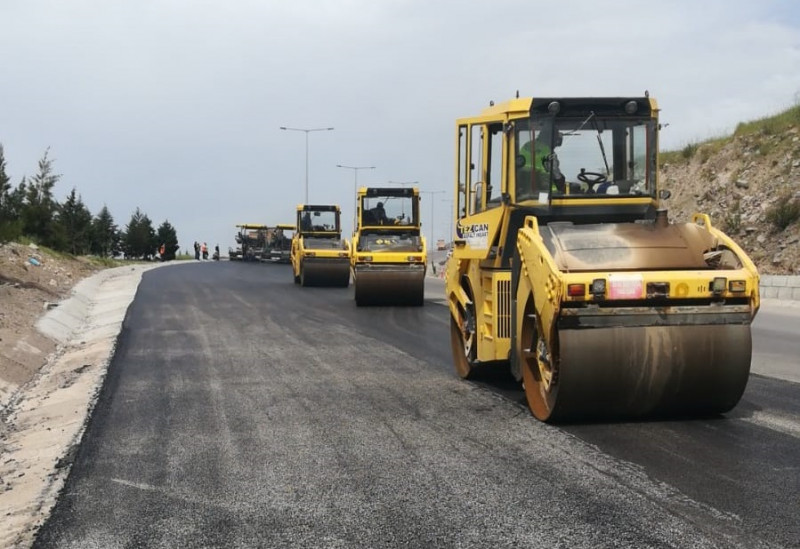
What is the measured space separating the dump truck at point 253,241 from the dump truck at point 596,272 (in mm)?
48779

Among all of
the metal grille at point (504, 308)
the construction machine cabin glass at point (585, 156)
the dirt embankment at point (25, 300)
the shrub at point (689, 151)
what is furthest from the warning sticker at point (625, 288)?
the shrub at point (689, 151)

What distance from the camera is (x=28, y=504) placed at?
17.3 feet

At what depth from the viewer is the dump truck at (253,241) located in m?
56.9

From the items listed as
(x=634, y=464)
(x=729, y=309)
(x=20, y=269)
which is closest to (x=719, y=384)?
(x=729, y=309)

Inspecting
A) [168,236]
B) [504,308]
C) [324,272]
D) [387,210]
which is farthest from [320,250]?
[168,236]

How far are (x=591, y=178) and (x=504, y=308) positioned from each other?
4.82 feet

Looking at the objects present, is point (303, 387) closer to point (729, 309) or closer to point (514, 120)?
point (514, 120)

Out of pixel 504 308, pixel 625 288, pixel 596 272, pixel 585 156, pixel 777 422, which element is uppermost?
pixel 585 156

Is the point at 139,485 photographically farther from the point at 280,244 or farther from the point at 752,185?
the point at 280,244

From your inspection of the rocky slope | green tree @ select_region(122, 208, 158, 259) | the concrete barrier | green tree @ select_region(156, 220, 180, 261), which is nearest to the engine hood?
the concrete barrier

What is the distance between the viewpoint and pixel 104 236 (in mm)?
63875

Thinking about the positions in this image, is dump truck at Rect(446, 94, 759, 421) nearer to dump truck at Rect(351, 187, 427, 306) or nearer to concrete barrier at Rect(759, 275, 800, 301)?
dump truck at Rect(351, 187, 427, 306)

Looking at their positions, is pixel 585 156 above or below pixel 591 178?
above

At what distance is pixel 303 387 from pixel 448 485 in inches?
160
